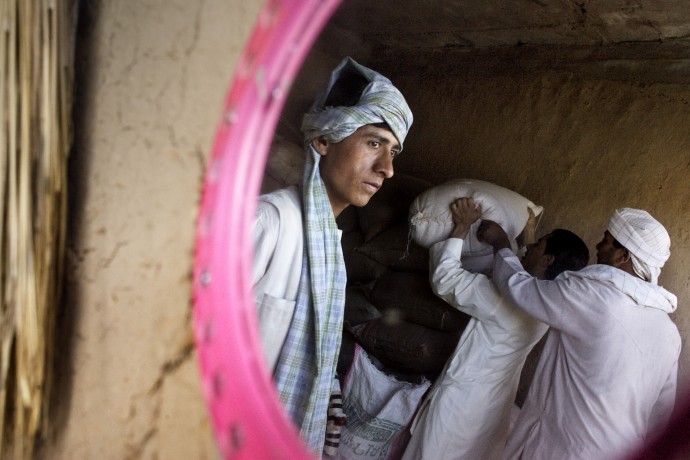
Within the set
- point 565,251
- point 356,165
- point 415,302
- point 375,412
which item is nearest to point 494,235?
point 565,251

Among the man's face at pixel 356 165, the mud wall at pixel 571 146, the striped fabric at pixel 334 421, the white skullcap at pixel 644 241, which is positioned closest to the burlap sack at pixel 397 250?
the mud wall at pixel 571 146

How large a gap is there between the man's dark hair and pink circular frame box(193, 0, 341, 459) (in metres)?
1.98

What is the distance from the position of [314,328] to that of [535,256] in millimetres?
1459

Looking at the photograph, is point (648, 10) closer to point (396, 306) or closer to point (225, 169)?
point (396, 306)

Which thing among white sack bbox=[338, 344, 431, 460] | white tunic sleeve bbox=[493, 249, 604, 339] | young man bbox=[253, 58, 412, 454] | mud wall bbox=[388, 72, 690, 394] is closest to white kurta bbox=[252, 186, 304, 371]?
young man bbox=[253, 58, 412, 454]

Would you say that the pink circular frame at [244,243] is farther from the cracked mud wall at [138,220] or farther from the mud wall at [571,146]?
the mud wall at [571,146]

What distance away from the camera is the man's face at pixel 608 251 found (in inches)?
89.2

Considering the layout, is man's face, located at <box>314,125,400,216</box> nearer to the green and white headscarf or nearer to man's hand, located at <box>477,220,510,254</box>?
the green and white headscarf

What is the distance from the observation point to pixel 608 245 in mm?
2305

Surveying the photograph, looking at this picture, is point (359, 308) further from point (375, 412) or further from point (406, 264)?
Result: point (375, 412)

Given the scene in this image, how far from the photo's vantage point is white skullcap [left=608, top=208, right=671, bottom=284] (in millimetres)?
2182

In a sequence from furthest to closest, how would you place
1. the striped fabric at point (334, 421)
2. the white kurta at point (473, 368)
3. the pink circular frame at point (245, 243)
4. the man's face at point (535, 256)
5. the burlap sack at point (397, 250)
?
the burlap sack at point (397, 250) → the man's face at point (535, 256) → the white kurta at point (473, 368) → the striped fabric at point (334, 421) → the pink circular frame at point (245, 243)

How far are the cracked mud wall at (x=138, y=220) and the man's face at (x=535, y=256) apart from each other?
1976 millimetres

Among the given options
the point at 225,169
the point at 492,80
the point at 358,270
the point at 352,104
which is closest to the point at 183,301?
the point at 225,169
